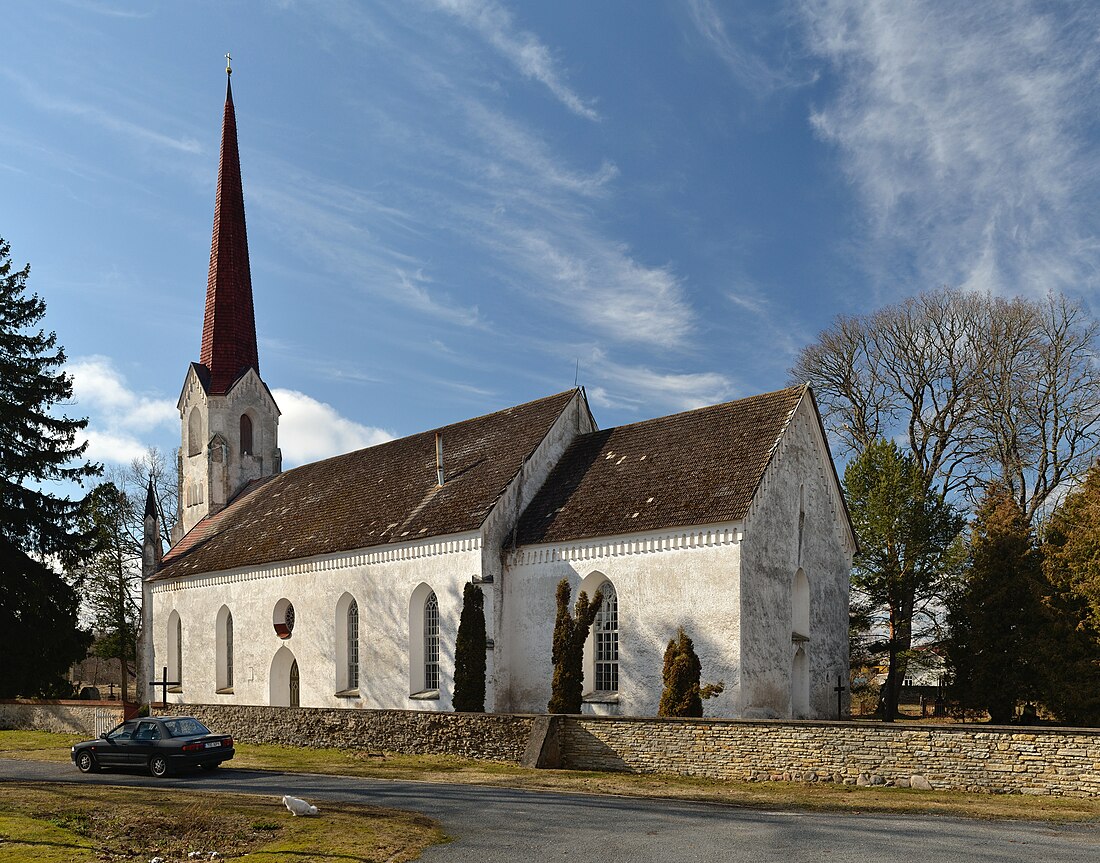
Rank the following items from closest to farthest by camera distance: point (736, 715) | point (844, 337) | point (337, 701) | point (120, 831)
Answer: point (120, 831), point (736, 715), point (337, 701), point (844, 337)

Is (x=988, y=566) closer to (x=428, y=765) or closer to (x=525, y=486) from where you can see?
(x=525, y=486)

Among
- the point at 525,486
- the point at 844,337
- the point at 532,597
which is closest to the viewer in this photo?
the point at 532,597

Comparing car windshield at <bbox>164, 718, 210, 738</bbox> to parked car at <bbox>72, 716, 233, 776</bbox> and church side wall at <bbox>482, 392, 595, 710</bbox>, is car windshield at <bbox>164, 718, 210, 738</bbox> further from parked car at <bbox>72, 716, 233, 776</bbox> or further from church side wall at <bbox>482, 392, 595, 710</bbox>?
church side wall at <bbox>482, 392, 595, 710</bbox>

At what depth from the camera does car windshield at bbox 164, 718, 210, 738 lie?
2156 centimetres

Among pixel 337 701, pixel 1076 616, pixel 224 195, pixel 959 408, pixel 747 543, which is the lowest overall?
pixel 337 701

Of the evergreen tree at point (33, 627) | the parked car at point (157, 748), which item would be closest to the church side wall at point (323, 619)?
the evergreen tree at point (33, 627)

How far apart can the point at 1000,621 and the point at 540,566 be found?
14.4 m

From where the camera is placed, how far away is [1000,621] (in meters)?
30.7

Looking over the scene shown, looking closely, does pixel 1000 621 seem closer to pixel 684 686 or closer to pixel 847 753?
pixel 684 686

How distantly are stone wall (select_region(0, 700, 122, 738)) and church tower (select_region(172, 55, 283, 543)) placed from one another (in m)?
12.8

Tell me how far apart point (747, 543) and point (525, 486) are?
7893 mm

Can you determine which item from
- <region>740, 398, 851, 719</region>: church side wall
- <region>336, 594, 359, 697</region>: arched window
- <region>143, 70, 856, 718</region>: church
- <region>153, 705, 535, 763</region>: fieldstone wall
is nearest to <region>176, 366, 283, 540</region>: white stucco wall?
<region>143, 70, 856, 718</region>: church

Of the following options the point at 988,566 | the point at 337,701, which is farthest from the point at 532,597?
the point at 988,566

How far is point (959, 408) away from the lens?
40.8 meters
